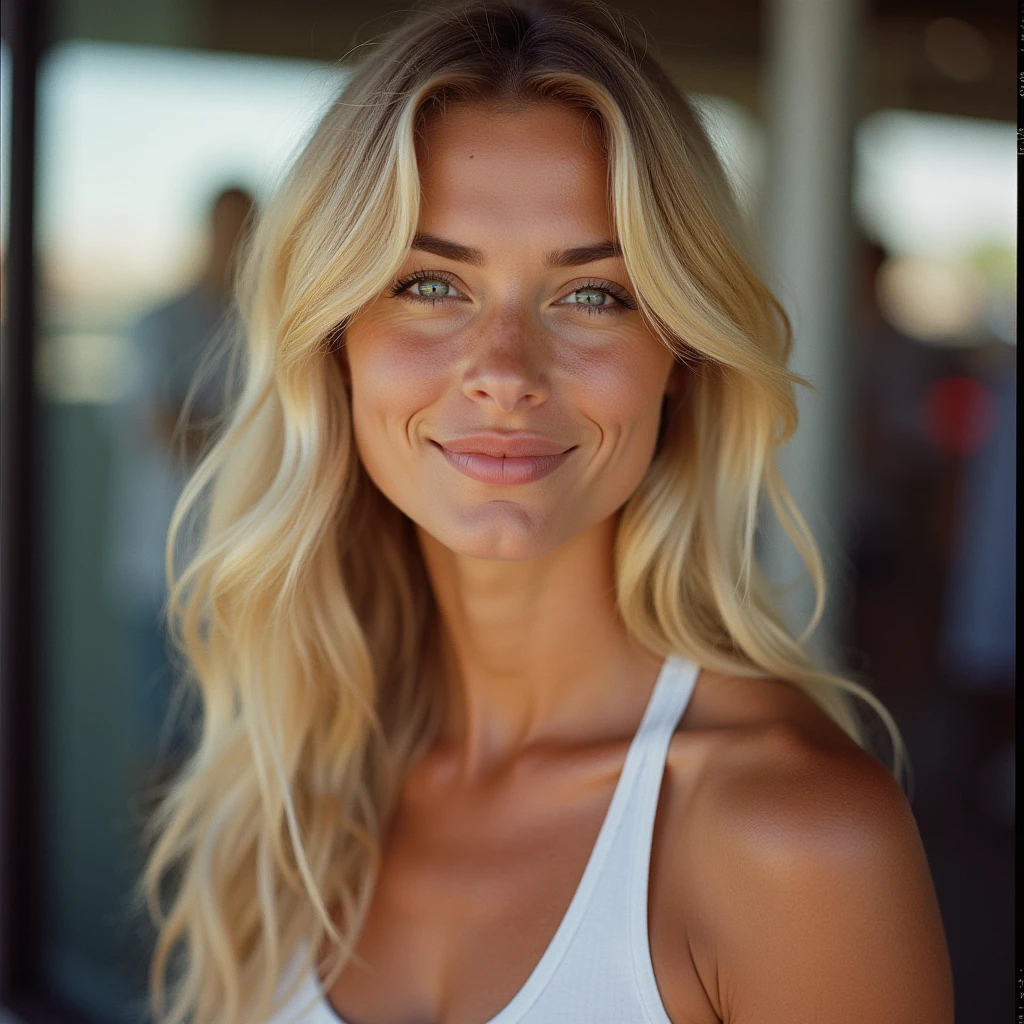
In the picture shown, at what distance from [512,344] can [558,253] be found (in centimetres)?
11

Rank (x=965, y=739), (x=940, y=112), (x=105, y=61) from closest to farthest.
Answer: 1. (x=105, y=61)
2. (x=965, y=739)
3. (x=940, y=112)

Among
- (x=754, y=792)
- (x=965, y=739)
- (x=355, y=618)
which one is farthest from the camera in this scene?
(x=965, y=739)

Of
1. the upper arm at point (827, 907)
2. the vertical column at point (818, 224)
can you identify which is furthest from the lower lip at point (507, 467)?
the vertical column at point (818, 224)

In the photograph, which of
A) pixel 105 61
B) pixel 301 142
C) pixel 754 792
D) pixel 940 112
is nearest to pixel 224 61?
pixel 105 61

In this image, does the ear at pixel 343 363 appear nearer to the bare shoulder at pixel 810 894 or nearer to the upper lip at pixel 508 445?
the upper lip at pixel 508 445

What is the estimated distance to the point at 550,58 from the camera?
53.7 inches

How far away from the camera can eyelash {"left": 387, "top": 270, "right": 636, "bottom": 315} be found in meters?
1.34

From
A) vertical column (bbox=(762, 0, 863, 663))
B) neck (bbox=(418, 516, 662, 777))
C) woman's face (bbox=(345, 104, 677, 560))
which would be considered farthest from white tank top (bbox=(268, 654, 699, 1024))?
vertical column (bbox=(762, 0, 863, 663))

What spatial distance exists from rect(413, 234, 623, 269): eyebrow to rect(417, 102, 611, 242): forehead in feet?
0.03

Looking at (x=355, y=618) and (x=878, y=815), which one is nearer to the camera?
(x=878, y=815)

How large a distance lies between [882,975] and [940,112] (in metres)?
8.53

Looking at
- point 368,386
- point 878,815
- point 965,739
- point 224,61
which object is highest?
point 224,61

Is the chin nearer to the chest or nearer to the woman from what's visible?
the woman

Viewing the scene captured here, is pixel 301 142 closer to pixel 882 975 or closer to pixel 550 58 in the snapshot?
pixel 550 58
